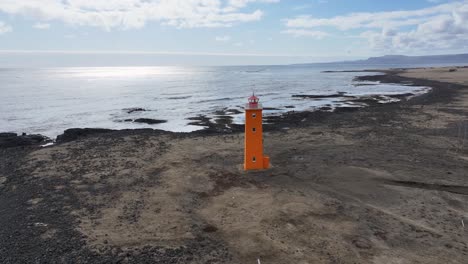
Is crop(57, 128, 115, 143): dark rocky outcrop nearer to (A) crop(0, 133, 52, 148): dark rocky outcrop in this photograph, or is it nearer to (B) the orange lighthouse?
(A) crop(0, 133, 52, 148): dark rocky outcrop

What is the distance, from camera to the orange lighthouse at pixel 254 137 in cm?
1435

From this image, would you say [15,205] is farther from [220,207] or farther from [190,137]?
[190,137]

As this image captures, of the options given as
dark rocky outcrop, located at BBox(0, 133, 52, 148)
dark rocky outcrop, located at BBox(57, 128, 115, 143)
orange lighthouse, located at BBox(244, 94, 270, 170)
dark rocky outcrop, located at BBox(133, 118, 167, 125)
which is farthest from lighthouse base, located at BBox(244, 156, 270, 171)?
dark rocky outcrop, located at BBox(133, 118, 167, 125)

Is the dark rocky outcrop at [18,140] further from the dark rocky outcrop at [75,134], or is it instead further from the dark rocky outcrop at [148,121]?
the dark rocky outcrop at [148,121]

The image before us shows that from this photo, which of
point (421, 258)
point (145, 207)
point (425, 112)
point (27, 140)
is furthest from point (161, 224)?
point (425, 112)

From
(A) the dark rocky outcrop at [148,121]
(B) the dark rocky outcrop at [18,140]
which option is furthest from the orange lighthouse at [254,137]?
(A) the dark rocky outcrop at [148,121]

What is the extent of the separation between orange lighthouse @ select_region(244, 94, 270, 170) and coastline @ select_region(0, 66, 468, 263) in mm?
628

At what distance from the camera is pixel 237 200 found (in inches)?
474

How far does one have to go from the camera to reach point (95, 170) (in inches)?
628

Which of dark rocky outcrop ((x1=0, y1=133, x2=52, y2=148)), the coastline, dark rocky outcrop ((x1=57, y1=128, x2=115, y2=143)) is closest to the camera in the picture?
the coastline

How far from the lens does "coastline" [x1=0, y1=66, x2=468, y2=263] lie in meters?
8.92

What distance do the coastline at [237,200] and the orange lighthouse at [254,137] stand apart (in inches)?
24.7

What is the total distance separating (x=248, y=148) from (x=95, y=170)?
275 inches

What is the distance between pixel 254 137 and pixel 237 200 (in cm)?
356
